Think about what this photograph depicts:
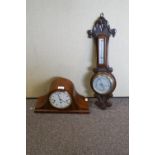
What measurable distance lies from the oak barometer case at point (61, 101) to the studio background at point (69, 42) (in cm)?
37

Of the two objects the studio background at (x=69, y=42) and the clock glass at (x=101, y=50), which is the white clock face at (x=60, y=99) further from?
the clock glass at (x=101, y=50)

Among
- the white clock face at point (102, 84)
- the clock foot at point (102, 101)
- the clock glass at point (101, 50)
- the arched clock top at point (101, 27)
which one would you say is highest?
the arched clock top at point (101, 27)

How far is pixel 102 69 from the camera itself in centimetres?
329

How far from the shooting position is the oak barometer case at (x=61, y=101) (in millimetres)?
3029

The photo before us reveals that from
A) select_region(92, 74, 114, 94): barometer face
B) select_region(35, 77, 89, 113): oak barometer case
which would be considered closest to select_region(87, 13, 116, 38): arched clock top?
select_region(92, 74, 114, 94): barometer face

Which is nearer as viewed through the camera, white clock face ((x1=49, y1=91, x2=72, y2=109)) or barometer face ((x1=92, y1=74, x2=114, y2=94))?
white clock face ((x1=49, y1=91, x2=72, y2=109))

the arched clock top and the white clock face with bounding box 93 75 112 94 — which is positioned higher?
the arched clock top

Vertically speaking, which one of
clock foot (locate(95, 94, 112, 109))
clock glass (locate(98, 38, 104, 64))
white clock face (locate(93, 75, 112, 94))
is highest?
clock glass (locate(98, 38, 104, 64))

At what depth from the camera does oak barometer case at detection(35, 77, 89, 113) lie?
3029mm

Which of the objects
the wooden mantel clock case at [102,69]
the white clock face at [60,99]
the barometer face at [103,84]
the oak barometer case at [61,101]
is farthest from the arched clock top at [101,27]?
the white clock face at [60,99]

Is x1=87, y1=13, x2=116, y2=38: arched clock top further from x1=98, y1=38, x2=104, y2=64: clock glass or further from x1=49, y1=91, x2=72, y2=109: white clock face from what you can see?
x1=49, y1=91, x2=72, y2=109: white clock face
